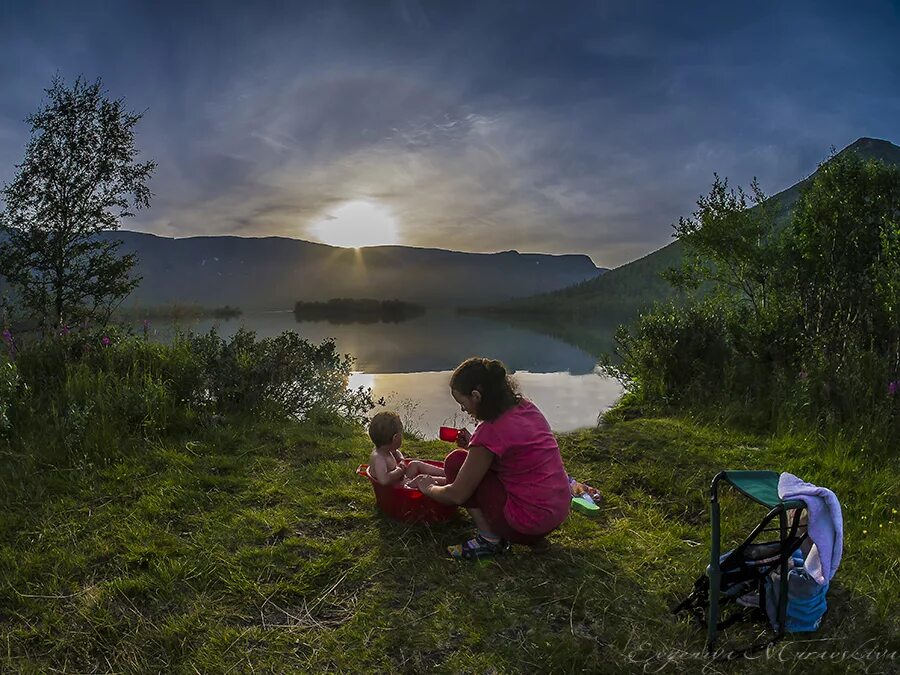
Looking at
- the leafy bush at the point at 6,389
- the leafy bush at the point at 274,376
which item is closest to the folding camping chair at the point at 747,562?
the leafy bush at the point at 274,376

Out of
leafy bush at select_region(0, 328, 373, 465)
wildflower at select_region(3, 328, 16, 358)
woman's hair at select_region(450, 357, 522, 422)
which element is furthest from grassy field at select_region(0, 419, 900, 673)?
wildflower at select_region(3, 328, 16, 358)

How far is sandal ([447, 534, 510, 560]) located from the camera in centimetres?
326

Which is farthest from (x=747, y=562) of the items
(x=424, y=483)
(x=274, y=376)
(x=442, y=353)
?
(x=442, y=353)

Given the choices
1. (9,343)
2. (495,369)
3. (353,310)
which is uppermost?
(353,310)

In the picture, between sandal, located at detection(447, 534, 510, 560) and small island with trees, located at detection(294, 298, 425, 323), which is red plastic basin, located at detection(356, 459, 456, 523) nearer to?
sandal, located at detection(447, 534, 510, 560)

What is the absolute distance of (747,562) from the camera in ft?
8.35

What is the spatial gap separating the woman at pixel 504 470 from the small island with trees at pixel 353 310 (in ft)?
134

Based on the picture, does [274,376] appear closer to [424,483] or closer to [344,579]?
[424,483]

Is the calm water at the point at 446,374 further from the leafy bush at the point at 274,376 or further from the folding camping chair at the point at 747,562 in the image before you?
the folding camping chair at the point at 747,562

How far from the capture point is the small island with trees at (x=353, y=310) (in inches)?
1813

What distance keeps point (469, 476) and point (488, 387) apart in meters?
0.56

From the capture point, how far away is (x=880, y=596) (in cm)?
273

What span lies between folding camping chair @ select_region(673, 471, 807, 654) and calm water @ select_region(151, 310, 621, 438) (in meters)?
1.97

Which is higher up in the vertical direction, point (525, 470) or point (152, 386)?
point (152, 386)
